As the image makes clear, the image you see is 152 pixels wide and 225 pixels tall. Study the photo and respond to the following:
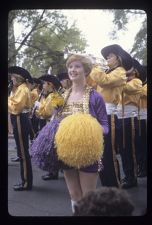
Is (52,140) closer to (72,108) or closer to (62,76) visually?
(72,108)

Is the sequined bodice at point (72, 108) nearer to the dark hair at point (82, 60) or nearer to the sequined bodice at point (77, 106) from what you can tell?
the sequined bodice at point (77, 106)

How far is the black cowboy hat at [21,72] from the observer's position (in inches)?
94.7

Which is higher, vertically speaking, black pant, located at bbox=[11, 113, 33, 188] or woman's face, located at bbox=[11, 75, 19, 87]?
woman's face, located at bbox=[11, 75, 19, 87]

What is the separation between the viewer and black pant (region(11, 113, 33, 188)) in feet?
7.95

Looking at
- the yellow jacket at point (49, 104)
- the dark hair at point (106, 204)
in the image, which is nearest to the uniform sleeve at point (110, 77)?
the yellow jacket at point (49, 104)

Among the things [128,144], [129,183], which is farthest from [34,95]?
[129,183]

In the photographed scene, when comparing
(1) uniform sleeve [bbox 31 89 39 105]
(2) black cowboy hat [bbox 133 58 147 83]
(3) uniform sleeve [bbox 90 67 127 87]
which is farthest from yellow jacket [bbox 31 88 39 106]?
(2) black cowboy hat [bbox 133 58 147 83]

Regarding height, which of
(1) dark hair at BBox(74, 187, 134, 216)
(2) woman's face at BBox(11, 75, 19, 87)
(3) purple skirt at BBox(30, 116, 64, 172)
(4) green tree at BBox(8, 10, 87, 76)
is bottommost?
(1) dark hair at BBox(74, 187, 134, 216)

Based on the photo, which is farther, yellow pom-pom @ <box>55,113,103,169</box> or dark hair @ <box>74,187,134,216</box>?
yellow pom-pom @ <box>55,113,103,169</box>

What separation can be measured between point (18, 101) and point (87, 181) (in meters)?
0.55

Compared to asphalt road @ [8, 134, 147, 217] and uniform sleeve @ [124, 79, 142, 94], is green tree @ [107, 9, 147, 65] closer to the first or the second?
uniform sleeve @ [124, 79, 142, 94]

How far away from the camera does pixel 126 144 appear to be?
2480mm
